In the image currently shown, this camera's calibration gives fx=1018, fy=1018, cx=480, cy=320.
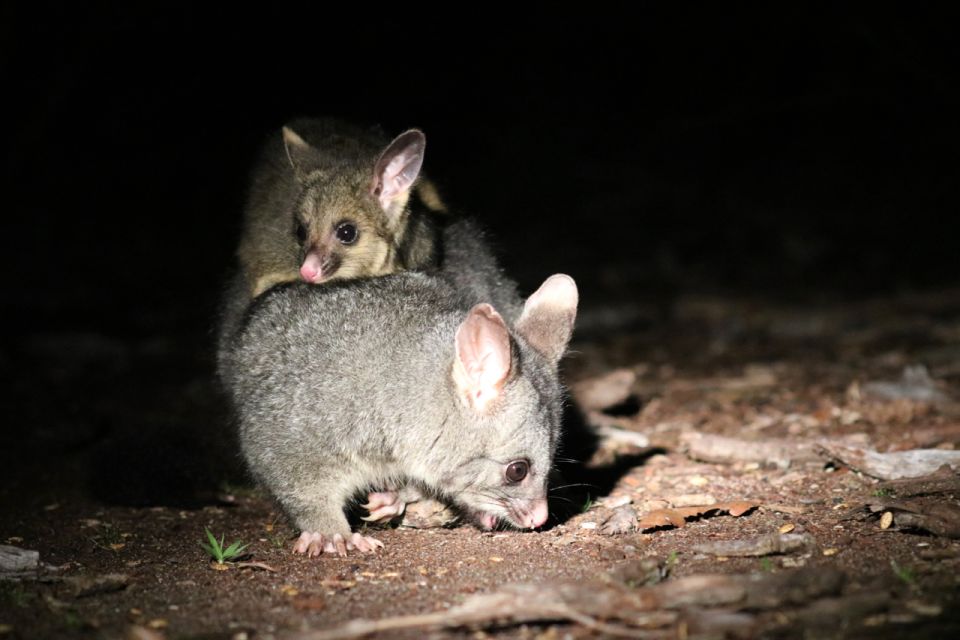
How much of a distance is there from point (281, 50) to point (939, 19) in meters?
8.32

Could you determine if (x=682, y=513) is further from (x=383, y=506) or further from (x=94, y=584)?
(x=94, y=584)

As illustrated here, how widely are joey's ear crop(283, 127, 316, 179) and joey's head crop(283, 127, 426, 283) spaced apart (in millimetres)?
18

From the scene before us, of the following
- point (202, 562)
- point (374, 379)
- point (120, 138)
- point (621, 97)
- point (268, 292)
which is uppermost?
point (621, 97)

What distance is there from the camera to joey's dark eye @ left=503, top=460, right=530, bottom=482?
4.12m

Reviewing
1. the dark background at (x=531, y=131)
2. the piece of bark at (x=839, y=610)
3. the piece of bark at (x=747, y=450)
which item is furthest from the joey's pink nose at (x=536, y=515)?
the dark background at (x=531, y=131)

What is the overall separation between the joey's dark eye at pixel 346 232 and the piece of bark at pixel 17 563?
216cm

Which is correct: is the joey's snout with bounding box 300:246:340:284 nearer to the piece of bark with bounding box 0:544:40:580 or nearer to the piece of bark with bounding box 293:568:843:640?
the piece of bark with bounding box 0:544:40:580

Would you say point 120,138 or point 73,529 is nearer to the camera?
point 73,529

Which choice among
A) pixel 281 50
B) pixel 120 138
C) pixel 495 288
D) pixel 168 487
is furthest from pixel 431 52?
pixel 168 487

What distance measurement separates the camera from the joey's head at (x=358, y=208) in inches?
209

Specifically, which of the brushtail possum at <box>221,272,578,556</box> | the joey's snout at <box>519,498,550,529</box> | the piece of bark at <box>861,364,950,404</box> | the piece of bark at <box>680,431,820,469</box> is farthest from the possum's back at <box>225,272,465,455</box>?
the piece of bark at <box>861,364,950,404</box>

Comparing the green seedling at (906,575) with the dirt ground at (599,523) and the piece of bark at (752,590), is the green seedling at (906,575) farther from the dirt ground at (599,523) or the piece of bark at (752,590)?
the piece of bark at (752,590)

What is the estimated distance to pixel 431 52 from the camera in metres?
14.0

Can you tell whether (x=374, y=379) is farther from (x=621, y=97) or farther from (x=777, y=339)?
(x=621, y=97)
